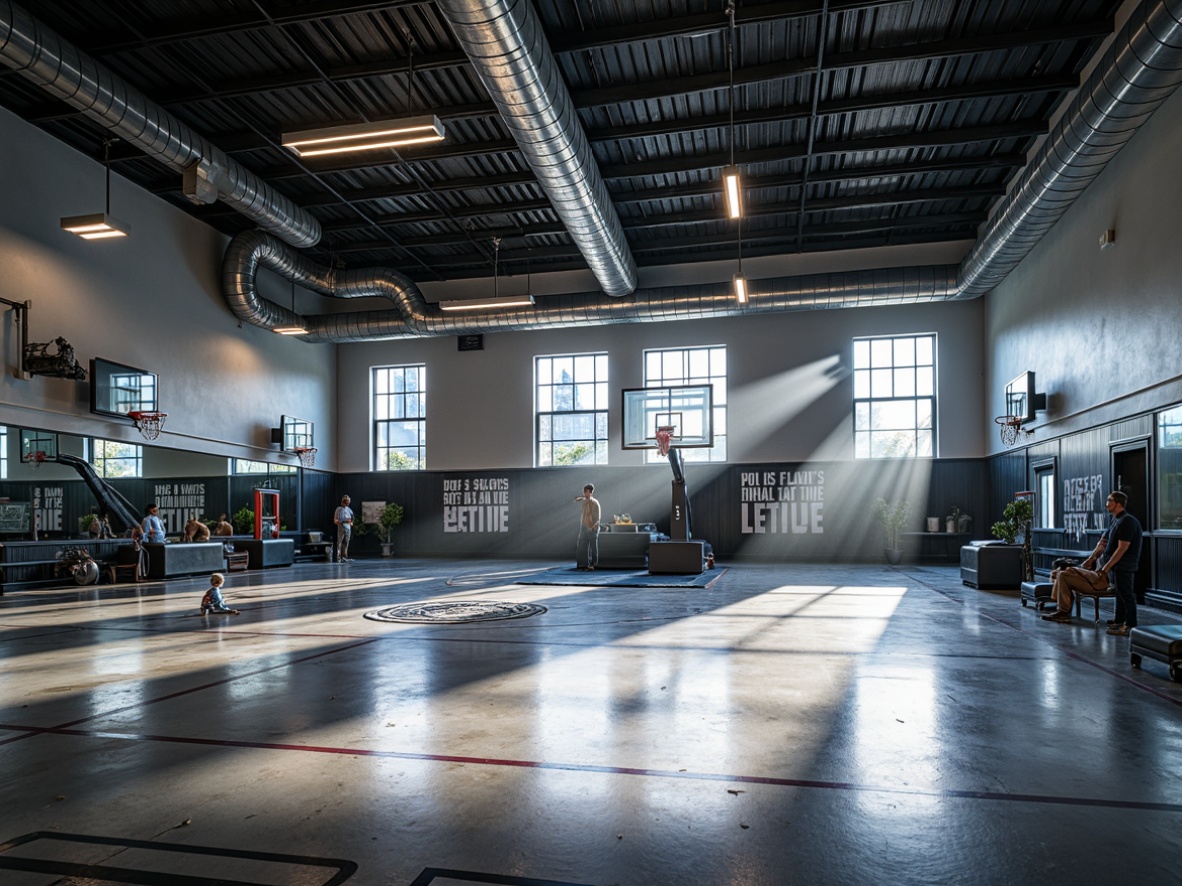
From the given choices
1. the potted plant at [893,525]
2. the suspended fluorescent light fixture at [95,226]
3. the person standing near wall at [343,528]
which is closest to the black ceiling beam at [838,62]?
the suspended fluorescent light fixture at [95,226]

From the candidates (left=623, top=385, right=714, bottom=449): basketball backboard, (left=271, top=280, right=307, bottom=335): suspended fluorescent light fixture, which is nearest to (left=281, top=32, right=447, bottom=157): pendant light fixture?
(left=271, top=280, right=307, bottom=335): suspended fluorescent light fixture

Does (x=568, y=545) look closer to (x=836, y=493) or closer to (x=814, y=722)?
(x=836, y=493)

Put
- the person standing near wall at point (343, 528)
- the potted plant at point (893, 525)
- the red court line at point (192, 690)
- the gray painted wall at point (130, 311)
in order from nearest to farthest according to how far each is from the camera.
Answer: the red court line at point (192, 690)
the gray painted wall at point (130, 311)
the potted plant at point (893, 525)
the person standing near wall at point (343, 528)

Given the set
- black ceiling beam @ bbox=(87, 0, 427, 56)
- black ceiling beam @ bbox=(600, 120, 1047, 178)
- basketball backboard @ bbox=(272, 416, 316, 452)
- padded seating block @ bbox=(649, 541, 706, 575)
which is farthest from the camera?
basketball backboard @ bbox=(272, 416, 316, 452)

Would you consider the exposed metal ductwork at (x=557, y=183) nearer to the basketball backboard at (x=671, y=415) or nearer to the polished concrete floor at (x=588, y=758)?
the basketball backboard at (x=671, y=415)

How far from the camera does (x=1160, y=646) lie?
4.81 m

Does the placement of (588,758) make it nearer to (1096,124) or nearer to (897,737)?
(897,737)

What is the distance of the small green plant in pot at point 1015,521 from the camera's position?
11.2 metres

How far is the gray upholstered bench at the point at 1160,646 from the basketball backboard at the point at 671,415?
11.5m

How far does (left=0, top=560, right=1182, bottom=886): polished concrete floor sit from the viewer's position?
7.51 ft

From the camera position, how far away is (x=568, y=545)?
18.6 meters

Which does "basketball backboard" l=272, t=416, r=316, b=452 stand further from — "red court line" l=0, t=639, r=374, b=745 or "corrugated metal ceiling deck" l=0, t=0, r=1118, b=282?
"red court line" l=0, t=639, r=374, b=745

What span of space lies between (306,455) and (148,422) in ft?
17.4

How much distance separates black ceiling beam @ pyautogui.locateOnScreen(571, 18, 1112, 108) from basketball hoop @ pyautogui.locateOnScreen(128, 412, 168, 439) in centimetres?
915
